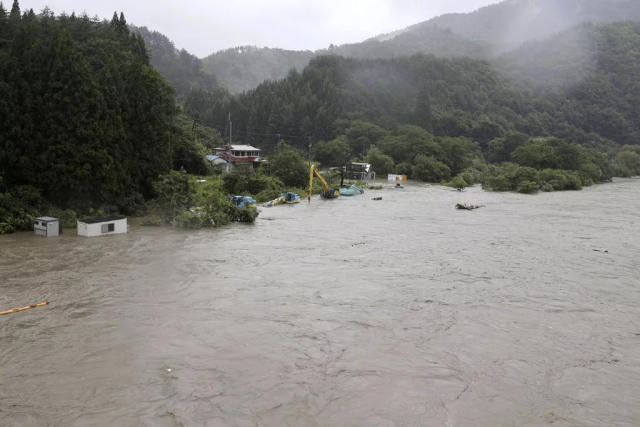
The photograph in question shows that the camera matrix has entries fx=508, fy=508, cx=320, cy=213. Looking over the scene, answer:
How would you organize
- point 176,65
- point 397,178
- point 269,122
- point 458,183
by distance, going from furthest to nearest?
point 176,65 → point 269,122 → point 397,178 → point 458,183

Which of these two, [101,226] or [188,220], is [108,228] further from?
[188,220]

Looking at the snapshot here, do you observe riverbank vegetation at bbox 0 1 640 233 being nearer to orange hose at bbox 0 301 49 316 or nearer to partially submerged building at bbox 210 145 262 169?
partially submerged building at bbox 210 145 262 169

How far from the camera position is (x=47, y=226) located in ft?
68.4

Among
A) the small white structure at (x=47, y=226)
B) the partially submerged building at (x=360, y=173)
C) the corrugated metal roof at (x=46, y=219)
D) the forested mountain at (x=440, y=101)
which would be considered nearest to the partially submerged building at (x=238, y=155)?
the partially submerged building at (x=360, y=173)

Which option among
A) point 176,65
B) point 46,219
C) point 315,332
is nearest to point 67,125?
point 46,219

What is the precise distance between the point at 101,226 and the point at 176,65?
405 ft

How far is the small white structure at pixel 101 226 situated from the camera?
70.3 ft

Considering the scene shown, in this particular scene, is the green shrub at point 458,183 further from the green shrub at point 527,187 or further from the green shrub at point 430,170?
the green shrub at point 527,187

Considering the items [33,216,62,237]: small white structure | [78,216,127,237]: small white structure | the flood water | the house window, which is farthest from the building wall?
the house window

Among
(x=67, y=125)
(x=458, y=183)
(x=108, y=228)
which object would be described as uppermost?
(x=67, y=125)

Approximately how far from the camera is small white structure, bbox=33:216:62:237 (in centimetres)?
2088

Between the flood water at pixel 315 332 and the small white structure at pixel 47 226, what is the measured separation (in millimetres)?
699

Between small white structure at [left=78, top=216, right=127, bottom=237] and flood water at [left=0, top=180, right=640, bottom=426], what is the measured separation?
2.11 ft

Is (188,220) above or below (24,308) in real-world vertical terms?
above
